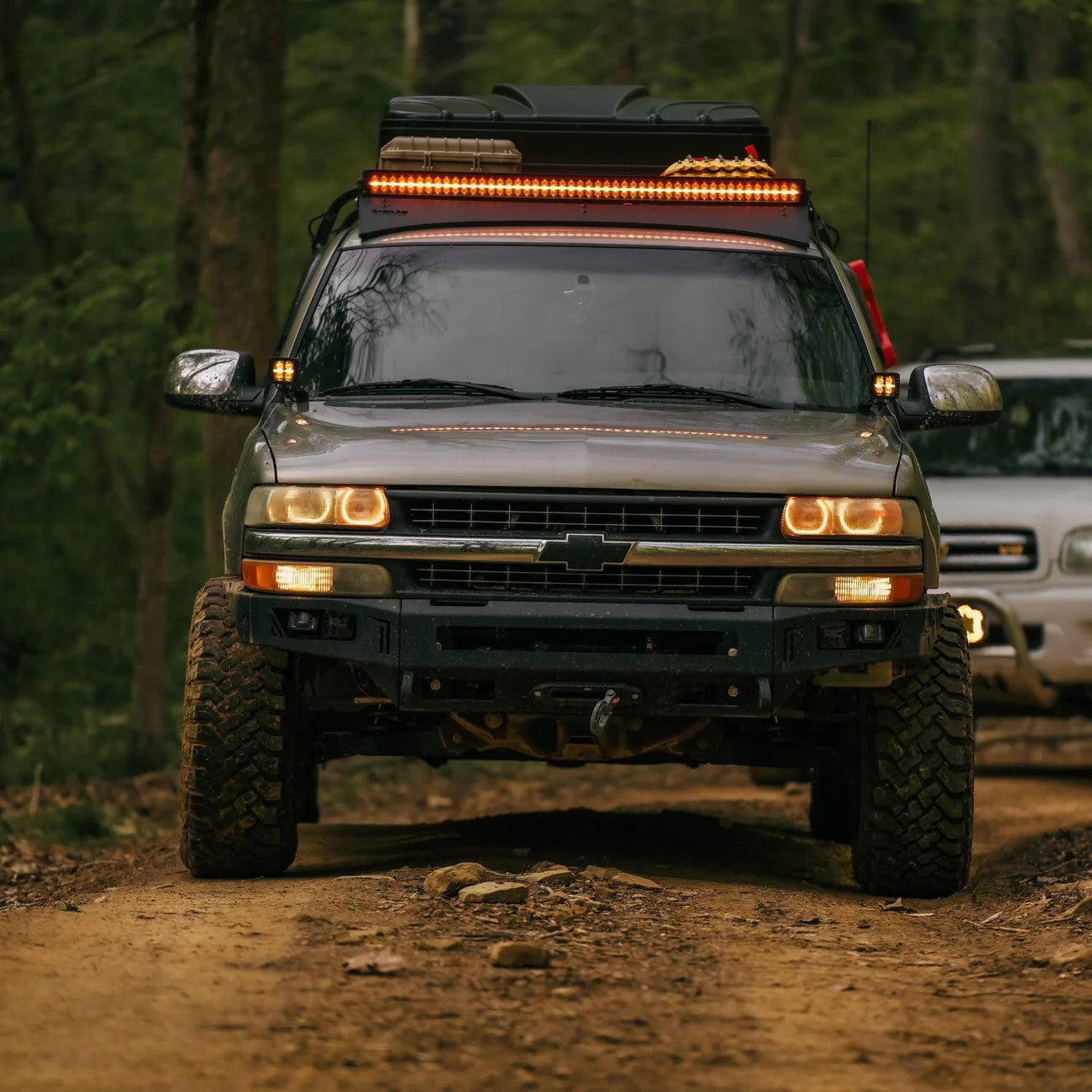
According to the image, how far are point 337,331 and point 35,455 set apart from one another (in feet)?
40.9

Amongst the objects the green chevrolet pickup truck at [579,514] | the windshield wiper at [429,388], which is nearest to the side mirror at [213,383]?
the green chevrolet pickup truck at [579,514]

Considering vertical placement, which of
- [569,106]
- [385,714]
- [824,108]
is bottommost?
[385,714]

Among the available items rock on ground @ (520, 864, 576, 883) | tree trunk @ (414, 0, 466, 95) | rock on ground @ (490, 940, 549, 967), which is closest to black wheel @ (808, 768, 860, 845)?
rock on ground @ (520, 864, 576, 883)

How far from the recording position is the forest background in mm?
15367

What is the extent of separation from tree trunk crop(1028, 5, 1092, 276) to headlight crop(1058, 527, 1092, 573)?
46.9 ft

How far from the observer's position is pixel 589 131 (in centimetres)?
989

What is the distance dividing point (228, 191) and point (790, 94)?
10232mm

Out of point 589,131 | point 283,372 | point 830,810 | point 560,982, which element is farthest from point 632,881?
point 589,131

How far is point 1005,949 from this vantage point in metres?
6.53

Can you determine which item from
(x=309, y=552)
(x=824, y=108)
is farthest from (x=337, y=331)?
(x=824, y=108)

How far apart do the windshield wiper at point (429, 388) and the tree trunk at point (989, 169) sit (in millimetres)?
17981

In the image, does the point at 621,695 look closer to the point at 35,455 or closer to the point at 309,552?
the point at 309,552

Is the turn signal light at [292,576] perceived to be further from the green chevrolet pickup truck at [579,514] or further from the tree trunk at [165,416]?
the tree trunk at [165,416]

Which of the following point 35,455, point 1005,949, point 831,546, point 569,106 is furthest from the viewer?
point 35,455
